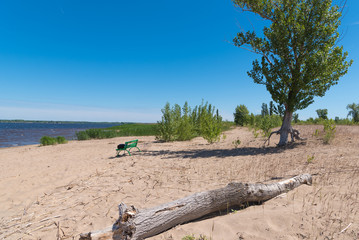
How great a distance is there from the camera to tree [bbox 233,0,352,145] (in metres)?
8.99

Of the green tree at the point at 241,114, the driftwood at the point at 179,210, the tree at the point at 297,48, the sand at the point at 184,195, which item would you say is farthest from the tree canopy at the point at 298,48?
the green tree at the point at 241,114

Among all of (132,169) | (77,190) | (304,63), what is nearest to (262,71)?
(304,63)

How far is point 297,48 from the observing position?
9.74 meters

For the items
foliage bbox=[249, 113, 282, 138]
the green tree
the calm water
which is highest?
the green tree

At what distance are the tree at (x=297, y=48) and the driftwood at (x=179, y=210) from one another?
7.17 metres

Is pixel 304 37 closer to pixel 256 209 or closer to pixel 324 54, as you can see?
pixel 324 54

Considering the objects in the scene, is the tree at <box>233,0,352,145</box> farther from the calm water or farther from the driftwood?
the calm water

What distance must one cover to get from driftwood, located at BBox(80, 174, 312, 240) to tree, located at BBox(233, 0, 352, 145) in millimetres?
7166

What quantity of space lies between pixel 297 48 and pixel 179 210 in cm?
1014

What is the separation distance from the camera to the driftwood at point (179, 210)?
259 cm

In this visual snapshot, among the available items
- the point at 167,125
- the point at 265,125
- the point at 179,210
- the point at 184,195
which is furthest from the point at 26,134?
the point at 179,210

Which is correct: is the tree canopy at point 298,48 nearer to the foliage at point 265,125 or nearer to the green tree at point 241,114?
the foliage at point 265,125

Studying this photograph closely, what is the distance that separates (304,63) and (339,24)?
2.35 metres

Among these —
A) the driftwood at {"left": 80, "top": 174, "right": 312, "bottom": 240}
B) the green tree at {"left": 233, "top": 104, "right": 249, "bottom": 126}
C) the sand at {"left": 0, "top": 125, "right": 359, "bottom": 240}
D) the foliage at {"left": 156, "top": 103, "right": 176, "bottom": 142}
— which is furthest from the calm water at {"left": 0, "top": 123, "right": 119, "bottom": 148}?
the green tree at {"left": 233, "top": 104, "right": 249, "bottom": 126}
